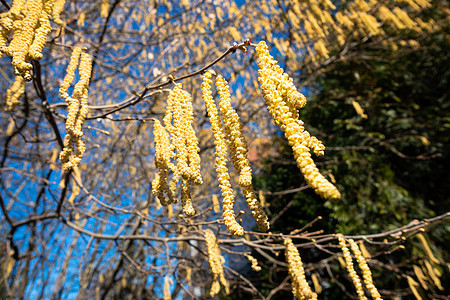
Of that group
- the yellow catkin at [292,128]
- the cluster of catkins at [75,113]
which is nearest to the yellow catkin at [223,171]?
the yellow catkin at [292,128]

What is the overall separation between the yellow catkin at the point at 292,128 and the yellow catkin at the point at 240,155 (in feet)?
0.39

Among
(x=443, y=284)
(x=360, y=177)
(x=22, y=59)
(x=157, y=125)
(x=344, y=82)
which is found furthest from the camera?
(x=344, y=82)

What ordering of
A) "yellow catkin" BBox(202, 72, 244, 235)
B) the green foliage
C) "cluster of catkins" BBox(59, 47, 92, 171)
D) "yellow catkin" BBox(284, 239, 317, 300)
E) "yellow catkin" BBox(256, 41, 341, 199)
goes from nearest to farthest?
1. "yellow catkin" BBox(256, 41, 341, 199)
2. "yellow catkin" BBox(202, 72, 244, 235)
3. "cluster of catkins" BBox(59, 47, 92, 171)
4. "yellow catkin" BBox(284, 239, 317, 300)
5. the green foliage

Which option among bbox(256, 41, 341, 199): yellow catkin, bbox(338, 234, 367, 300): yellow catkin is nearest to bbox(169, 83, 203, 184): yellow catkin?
bbox(256, 41, 341, 199): yellow catkin

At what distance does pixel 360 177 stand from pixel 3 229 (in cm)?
490

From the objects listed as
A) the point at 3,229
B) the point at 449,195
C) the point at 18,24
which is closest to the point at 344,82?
the point at 449,195

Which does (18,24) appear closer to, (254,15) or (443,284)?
(254,15)

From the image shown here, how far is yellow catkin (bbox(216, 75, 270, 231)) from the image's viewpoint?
63 centimetres

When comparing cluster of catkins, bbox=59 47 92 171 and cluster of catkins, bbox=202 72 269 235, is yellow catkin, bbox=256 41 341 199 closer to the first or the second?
cluster of catkins, bbox=202 72 269 235

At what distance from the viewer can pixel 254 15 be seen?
2.96 meters

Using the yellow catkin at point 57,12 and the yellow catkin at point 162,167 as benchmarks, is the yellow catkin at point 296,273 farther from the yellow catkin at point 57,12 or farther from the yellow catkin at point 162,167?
the yellow catkin at point 57,12

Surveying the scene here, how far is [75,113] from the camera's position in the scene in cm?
78

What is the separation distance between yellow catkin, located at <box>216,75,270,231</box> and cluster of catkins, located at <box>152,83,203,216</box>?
4.1 inches

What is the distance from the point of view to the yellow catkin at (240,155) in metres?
0.63
